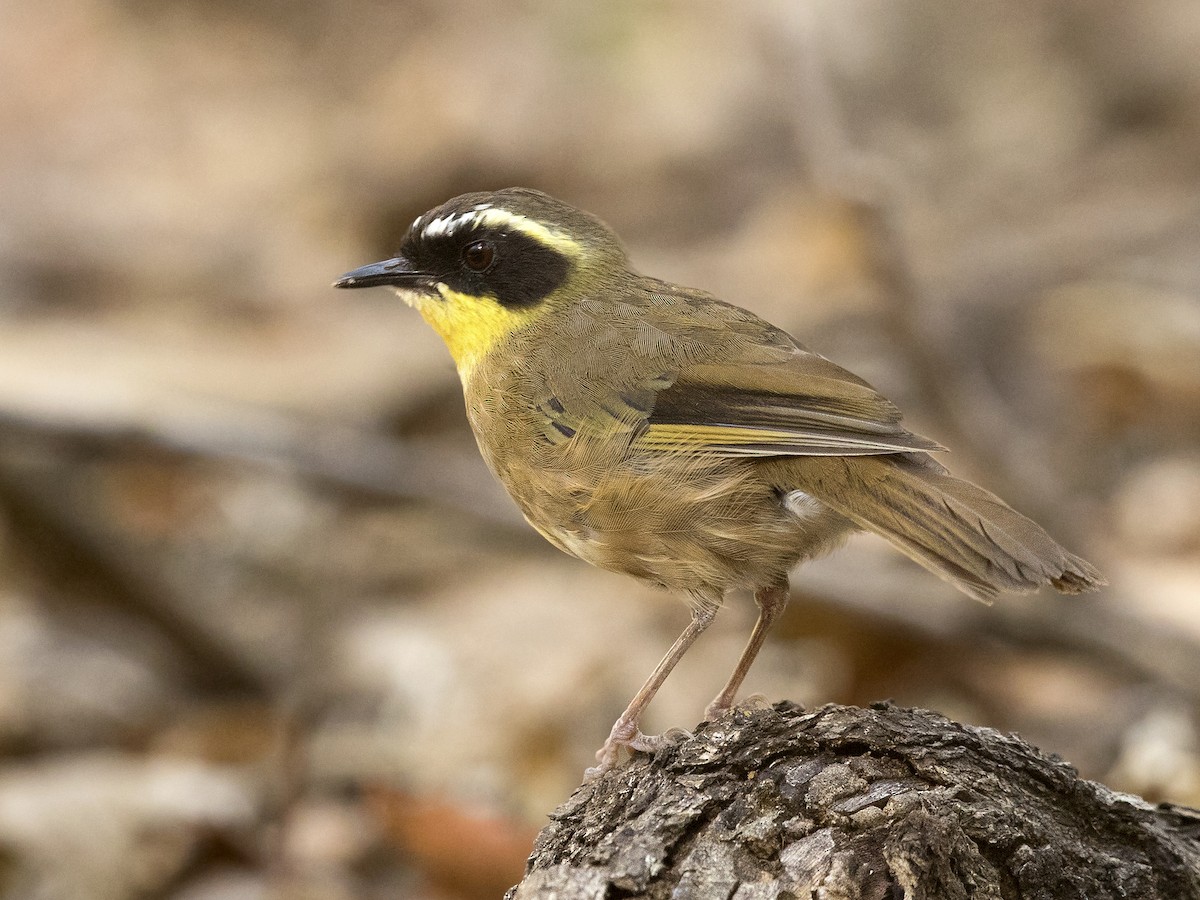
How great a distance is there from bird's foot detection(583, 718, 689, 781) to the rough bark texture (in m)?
0.26

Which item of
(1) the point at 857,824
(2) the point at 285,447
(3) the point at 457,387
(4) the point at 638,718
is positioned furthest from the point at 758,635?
(3) the point at 457,387

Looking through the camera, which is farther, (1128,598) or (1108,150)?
(1108,150)

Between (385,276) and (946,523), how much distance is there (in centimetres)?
222

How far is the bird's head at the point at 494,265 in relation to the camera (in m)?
5.07

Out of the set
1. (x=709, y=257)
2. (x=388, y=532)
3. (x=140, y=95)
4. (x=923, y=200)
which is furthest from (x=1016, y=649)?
(x=140, y=95)

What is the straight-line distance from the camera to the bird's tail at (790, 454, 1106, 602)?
12.2 feet

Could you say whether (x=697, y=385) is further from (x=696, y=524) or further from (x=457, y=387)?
(x=457, y=387)

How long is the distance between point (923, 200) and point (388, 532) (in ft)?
22.2

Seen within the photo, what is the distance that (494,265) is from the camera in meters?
5.12

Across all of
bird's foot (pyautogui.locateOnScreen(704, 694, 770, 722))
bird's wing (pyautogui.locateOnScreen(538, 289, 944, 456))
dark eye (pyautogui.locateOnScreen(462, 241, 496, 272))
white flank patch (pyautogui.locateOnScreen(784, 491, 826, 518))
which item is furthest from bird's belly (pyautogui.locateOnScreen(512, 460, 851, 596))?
dark eye (pyautogui.locateOnScreen(462, 241, 496, 272))

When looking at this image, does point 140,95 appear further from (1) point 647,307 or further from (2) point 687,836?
(2) point 687,836

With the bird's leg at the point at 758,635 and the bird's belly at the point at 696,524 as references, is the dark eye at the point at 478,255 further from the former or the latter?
the bird's leg at the point at 758,635

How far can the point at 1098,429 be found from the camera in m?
10.1

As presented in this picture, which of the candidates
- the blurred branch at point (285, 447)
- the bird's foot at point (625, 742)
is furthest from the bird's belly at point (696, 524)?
the blurred branch at point (285, 447)
